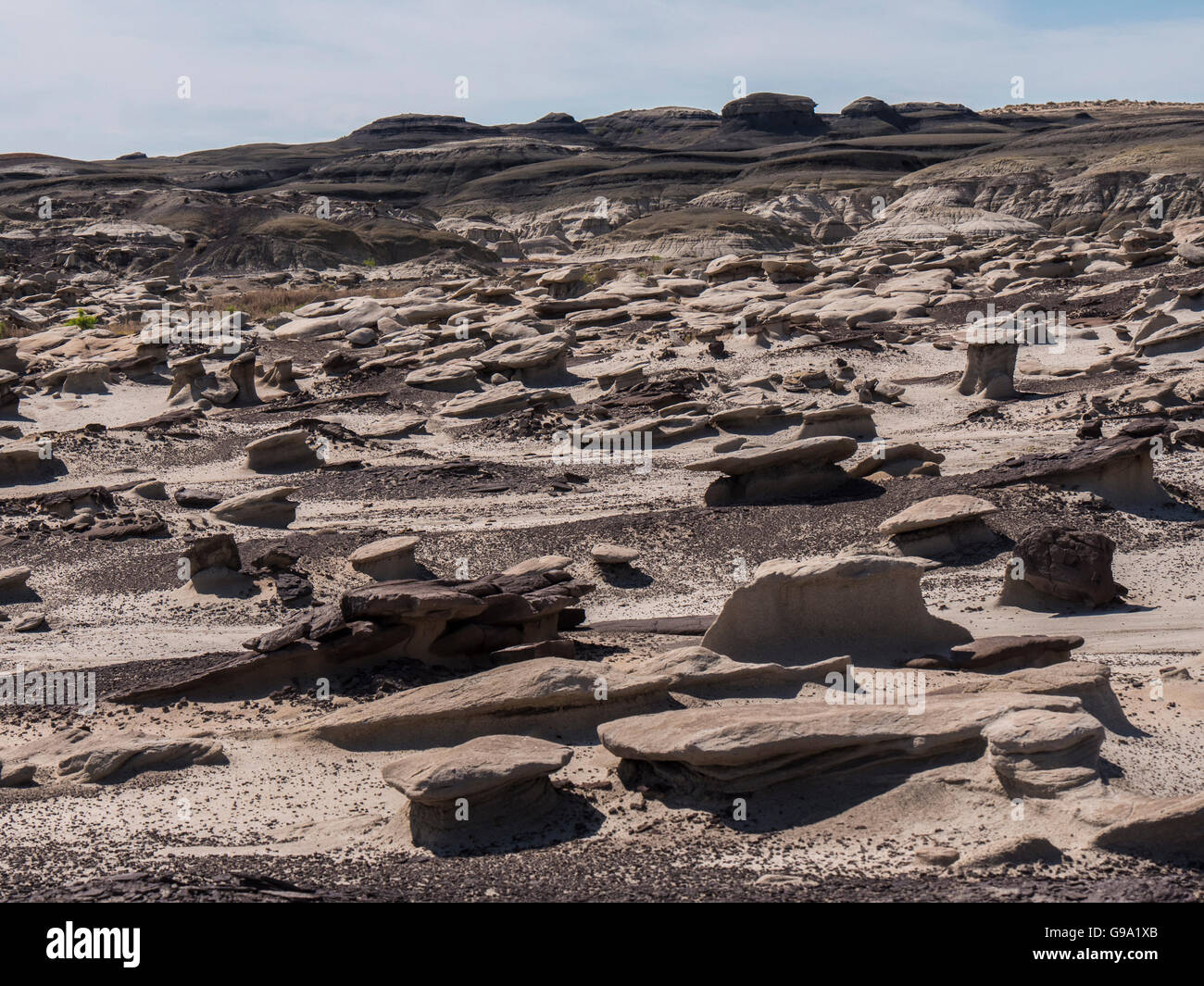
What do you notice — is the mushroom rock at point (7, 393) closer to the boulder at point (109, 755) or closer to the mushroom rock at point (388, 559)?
the mushroom rock at point (388, 559)

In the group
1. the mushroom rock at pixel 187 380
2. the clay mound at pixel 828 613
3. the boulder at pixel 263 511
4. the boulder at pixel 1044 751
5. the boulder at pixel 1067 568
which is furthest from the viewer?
the mushroom rock at pixel 187 380

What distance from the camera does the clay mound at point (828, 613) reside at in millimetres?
7988

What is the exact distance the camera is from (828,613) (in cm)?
805

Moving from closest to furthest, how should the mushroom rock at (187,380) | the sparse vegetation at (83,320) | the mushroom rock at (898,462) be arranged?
the mushroom rock at (898,462) < the mushroom rock at (187,380) < the sparse vegetation at (83,320)

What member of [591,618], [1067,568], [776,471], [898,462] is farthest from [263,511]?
[1067,568]

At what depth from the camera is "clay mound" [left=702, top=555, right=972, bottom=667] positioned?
799 centimetres

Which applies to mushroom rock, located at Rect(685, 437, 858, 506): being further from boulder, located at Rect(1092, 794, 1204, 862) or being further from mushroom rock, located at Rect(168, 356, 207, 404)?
mushroom rock, located at Rect(168, 356, 207, 404)

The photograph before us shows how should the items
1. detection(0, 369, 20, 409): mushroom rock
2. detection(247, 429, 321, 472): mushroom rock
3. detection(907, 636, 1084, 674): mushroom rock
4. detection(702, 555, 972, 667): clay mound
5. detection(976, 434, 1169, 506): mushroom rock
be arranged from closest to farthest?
detection(907, 636, 1084, 674): mushroom rock → detection(702, 555, 972, 667): clay mound → detection(976, 434, 1169, 506): mushroom rock → detection(247, 429, 321, 472): mushroom rock → detection(0, 369, 20, 409): mushroom rock

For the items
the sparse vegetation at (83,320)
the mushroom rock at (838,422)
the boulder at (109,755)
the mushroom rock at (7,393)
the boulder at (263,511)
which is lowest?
the boulder at (109,755)

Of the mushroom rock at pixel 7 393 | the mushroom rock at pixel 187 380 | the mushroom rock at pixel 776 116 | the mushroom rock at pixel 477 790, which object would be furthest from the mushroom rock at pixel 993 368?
the mushroom rock at pixel 776 116

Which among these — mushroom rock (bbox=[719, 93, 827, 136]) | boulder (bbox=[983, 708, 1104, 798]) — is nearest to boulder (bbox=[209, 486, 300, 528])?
boulder (bbox=[983, 708, 1104, 798])

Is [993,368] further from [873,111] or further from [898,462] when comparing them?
[873,111]

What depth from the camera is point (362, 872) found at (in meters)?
5.35

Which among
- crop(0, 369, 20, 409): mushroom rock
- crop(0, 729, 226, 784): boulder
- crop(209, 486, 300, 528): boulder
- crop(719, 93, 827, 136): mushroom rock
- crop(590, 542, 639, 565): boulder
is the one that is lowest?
crop(0, 729, 226, 784): boulder
